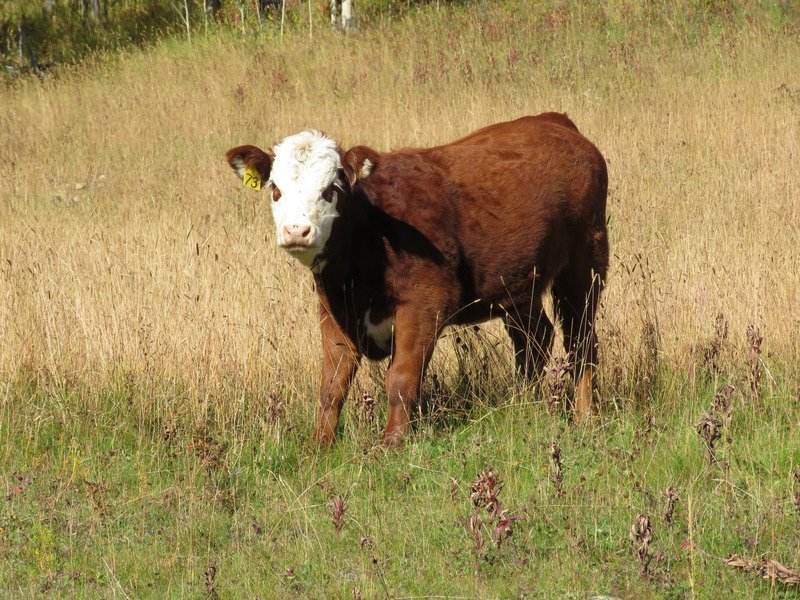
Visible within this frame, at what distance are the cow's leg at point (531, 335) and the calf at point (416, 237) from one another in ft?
0.09

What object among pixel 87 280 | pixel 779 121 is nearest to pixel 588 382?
pixel 87 280

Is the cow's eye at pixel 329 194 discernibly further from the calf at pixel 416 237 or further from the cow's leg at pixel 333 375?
the cow's leg at pixel 333 375

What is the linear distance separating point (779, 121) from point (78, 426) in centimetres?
901

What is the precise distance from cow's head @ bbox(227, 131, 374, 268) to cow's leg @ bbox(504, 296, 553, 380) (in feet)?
4.64

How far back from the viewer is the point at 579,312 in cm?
741

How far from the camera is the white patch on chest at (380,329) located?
6348 millimetres

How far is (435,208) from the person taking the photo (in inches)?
255

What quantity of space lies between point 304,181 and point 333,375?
3.48ft

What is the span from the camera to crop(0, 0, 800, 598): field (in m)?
4.73

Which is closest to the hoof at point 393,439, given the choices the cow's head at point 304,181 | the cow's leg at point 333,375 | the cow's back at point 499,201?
the cow's leg at point 333,375

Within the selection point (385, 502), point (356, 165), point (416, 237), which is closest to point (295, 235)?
point (356, 165)

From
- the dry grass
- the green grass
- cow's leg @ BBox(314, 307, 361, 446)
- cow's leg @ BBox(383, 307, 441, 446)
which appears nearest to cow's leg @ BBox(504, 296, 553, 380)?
the dry grass

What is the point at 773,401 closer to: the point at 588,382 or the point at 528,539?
the point at 588,382

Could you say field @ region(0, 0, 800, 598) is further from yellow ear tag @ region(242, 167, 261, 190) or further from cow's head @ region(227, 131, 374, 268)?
yellow ear tag @ region(242, 167, 261, 190)
